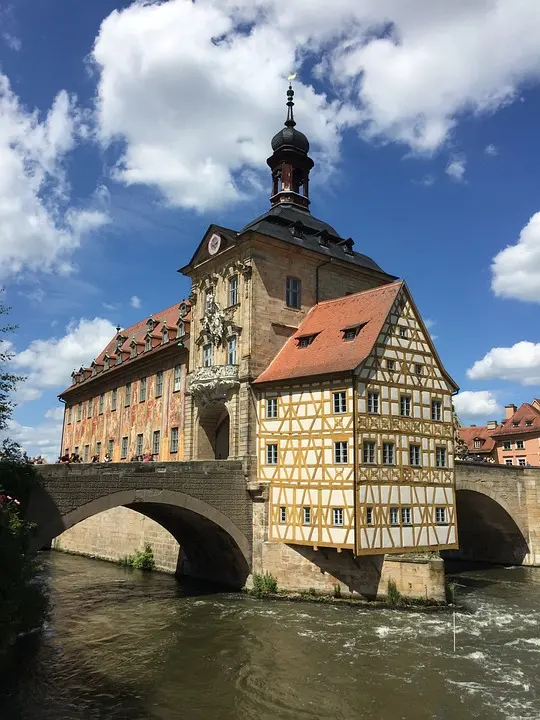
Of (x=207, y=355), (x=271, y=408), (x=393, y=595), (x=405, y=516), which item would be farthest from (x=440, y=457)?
(x=207, y=355)

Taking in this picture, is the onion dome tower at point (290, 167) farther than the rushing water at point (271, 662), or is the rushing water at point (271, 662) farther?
the onion dome tower at point (290, 167)

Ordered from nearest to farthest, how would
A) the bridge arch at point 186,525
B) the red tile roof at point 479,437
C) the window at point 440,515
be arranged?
the bridge arch at point 186,525
the window at point 440,515
the red tile roof at point 479,437

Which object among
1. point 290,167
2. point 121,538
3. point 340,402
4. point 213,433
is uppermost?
point 290,167

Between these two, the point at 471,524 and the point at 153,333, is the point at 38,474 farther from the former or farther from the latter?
the point at 471,524

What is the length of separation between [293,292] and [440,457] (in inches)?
358

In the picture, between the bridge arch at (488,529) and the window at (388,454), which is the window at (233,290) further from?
the bridge arch at (488,529)

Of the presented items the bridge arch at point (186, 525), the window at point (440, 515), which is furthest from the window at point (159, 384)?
the window at point (440, 515)

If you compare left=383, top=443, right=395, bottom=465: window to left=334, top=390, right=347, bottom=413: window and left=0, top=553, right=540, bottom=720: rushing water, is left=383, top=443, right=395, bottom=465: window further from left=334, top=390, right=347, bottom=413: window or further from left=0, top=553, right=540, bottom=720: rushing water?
left=0, top=553, right=540, bottom=720: rushing water

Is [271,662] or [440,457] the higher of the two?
[440,457]

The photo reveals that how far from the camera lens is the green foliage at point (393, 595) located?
2078cm

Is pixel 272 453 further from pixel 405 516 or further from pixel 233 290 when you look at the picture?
A: pixel 233 290

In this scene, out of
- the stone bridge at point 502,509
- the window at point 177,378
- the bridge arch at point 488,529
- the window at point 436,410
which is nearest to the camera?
the window at point 436,410

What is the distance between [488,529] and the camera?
33.9m

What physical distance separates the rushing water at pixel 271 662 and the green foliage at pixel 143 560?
7.30 metres
